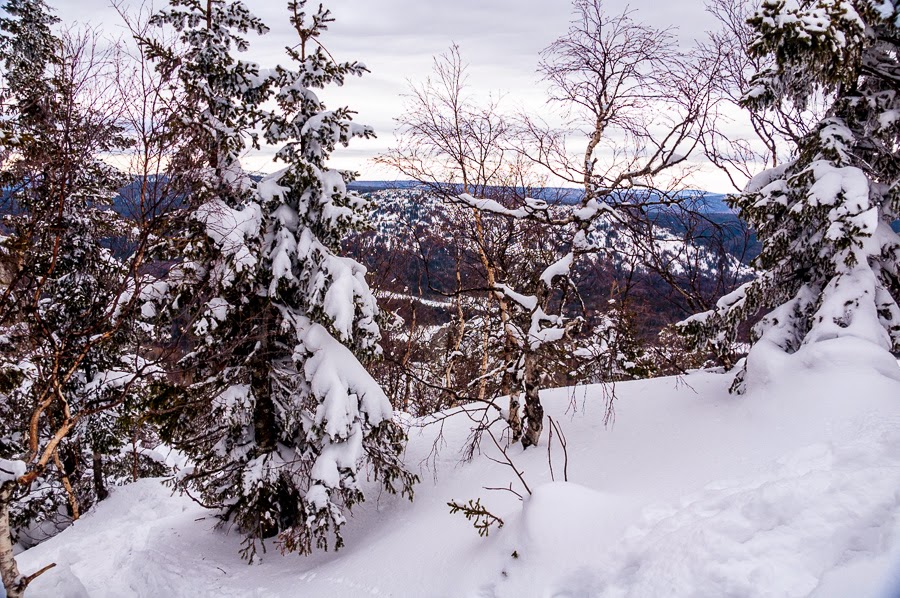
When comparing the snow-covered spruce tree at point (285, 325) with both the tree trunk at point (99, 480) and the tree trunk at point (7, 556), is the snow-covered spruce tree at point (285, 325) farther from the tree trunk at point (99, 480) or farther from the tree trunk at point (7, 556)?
the tree trunk at point (99, 480)

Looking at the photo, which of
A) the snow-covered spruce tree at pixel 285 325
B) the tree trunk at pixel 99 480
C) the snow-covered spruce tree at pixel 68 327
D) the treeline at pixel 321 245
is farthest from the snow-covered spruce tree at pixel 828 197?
the tree trunk at pixel 99 480

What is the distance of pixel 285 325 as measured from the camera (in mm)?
7797

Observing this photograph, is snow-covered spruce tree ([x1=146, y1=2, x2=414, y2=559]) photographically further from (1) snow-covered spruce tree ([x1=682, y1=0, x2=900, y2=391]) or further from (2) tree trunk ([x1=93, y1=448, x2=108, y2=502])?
(2) tree trunk ([x1=93, y1=448, x2=108, y2=502])

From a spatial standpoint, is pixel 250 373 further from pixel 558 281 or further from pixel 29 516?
pixel 29 516

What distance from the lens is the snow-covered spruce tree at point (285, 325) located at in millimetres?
7293

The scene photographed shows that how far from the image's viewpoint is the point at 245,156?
7.88m

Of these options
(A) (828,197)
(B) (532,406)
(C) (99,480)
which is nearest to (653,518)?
(B) (532,406)

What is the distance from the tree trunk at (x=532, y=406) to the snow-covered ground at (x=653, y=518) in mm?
252

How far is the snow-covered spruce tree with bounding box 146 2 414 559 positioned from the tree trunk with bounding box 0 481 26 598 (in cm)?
240

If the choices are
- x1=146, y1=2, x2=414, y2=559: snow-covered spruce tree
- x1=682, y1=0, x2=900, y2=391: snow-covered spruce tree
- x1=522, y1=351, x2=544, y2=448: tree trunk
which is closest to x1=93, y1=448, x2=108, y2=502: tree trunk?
x1=146, y1=2, x2=414, y2=559: snow-covered spruce tree

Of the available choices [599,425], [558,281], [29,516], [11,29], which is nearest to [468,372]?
[599,425]

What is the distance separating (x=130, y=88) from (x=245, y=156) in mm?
2305

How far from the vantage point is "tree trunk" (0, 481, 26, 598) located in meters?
5.23

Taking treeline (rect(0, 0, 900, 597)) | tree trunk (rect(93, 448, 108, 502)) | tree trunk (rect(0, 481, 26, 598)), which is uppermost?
treeline (rect(0, 0, 900, 597))
